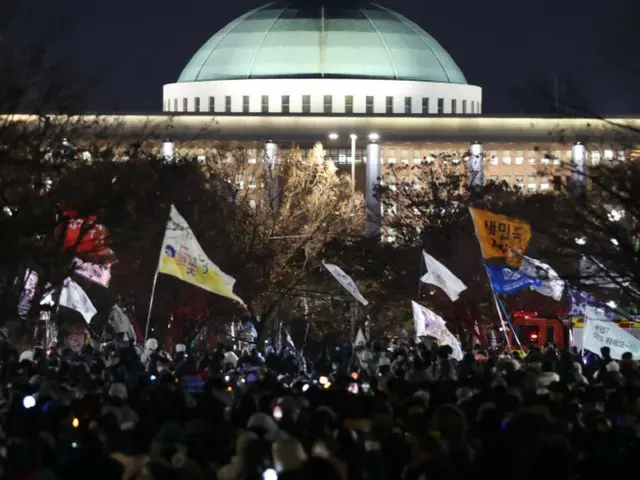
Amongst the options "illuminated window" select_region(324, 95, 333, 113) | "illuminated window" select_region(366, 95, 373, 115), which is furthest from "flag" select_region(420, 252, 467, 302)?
"illuminated window" select_region(324, 95, 333, 113)

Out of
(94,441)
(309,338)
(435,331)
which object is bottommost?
(309,338)

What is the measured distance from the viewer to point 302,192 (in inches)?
3211

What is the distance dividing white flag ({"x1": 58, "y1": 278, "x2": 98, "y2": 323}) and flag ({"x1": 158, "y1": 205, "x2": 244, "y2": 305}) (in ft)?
28.0

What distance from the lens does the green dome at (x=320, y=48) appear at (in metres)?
180

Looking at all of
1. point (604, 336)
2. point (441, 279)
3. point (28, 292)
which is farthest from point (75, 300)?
point (604, 336)

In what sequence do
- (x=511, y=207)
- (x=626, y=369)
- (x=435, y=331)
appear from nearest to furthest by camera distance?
(x=626, y=369)
(x=435, y=331)
(x=511, y=207)

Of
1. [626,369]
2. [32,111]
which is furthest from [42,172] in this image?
[626,369]

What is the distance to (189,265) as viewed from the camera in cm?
3797

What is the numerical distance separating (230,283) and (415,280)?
32.6 m

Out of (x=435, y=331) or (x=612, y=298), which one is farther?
(x=612, y=298)

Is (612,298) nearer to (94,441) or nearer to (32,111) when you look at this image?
(32,111)

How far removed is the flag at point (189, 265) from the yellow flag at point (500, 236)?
5651 mm

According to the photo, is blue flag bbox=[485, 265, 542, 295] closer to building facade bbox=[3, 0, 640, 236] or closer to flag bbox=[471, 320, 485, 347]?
flag bbox=[471, 320, 485, 347]

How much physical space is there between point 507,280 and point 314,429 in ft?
77.6
